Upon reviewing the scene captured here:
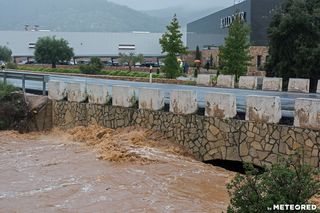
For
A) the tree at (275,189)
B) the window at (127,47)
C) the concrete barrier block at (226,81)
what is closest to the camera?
the tree at (275,189)

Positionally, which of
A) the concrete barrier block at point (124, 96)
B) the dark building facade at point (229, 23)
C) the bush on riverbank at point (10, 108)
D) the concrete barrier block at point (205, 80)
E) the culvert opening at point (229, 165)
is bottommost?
the culvert opening at point (229, 165)

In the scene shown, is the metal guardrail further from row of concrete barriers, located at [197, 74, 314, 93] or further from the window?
the window

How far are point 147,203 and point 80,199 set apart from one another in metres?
1.36

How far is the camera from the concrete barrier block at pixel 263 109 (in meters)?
11.8

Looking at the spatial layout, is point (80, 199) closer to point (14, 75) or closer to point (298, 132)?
point (298, 132)

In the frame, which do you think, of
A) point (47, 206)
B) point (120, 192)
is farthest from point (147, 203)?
point (47, 206)

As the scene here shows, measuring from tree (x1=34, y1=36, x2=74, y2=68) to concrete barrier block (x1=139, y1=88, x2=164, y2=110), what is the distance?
162 feet

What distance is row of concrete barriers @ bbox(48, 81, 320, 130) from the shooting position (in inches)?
444

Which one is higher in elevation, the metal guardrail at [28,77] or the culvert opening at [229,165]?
the metal guardrail at [28,77]

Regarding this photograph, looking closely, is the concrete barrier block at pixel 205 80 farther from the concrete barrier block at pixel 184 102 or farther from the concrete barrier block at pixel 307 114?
the concrete barrier block at pixel 307 114

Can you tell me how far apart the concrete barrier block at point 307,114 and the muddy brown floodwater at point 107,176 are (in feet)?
7.08

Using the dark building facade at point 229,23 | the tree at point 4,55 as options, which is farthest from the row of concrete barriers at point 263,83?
the tree at point 4,55

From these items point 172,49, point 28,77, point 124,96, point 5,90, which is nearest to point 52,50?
point 172,49

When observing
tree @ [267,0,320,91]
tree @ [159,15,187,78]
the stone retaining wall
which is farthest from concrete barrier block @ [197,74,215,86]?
the stone retaining wall
